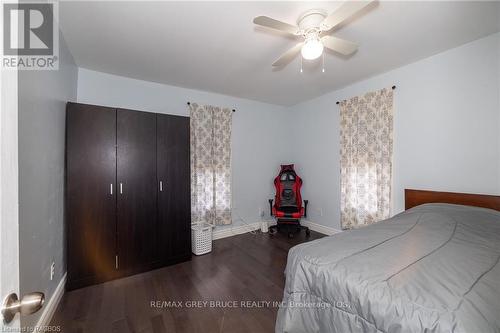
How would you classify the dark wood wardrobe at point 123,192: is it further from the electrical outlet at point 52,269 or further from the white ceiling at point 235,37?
the white ceiling at point 235,37

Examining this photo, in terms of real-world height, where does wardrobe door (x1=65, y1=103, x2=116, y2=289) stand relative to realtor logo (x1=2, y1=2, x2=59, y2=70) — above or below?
below

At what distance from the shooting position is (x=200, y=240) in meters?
3.04

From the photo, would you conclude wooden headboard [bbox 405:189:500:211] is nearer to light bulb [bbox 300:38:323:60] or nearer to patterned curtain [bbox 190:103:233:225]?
light bulb [bbox 300:38:323:60]

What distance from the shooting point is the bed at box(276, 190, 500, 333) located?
0.87 meters

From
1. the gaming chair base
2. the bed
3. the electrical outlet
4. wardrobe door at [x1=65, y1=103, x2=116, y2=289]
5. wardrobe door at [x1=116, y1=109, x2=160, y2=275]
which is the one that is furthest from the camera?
the gaming chair base

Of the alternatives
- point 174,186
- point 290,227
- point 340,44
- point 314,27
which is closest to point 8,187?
point 314,27

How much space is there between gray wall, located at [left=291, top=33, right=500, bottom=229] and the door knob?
3.33 meters

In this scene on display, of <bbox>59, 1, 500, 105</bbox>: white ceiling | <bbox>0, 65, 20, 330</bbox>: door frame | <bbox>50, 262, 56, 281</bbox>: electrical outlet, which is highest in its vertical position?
<bbox>59, 1, 500, 105</bbox>: white ceiling

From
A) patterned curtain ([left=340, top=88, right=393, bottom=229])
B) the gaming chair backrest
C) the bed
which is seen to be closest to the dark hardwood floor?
the bed

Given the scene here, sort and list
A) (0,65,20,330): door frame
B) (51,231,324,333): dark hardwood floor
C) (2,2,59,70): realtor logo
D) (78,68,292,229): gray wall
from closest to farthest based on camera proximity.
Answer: (0,65,20,330): door frame → (2,2,59,70): realtor logo → (51,231,324,333): dark hardwood floor → (78,68,292,229): gray wall

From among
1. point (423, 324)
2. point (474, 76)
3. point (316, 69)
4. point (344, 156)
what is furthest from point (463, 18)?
point (423, 324)

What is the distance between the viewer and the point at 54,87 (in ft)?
6.09

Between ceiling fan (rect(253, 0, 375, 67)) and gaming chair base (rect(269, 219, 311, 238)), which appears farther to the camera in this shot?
gaming chair base (rect(269, 219, 311, 238))

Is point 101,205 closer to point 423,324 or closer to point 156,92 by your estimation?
point 156,92
